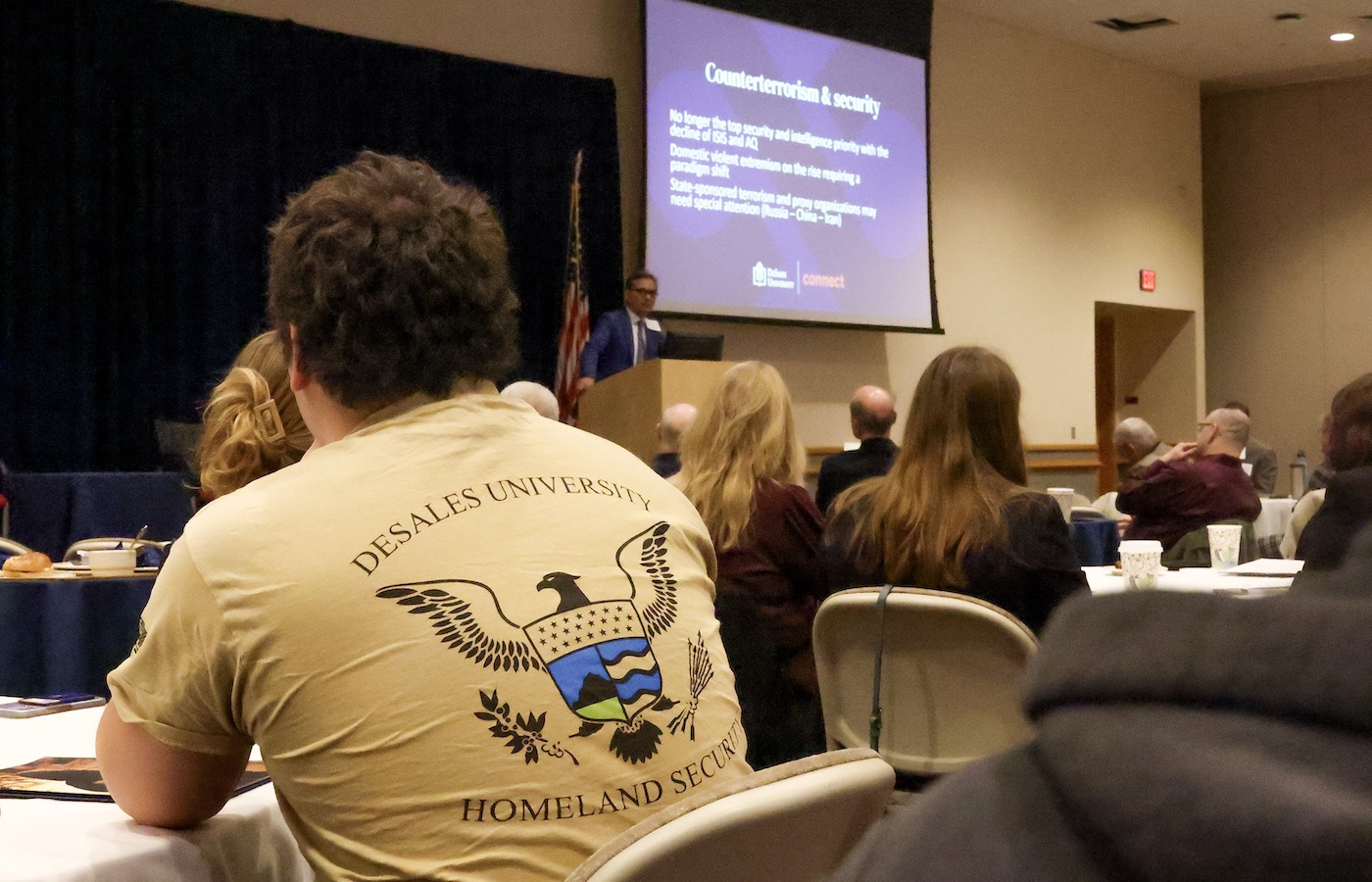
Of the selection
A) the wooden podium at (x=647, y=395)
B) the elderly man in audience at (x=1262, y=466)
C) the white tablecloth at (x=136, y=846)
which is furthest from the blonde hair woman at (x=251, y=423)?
the elderly man in audience at (x=1262, y=466)

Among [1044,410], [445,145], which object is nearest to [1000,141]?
[1044,410]

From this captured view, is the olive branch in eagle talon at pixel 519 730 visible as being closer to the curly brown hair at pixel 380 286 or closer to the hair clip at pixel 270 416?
the curly brown hair at pixel 380 286

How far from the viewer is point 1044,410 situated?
1002 cm

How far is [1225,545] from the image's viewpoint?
363 cm

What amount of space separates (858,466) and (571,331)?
101 inches

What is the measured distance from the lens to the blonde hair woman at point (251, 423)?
6.89 ft

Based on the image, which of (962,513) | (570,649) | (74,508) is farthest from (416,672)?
(74,508)

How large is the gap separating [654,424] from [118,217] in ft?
8.50

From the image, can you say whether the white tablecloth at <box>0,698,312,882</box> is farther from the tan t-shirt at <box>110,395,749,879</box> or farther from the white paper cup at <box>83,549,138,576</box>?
the white paper cup at <box>83,549,138,576</box>

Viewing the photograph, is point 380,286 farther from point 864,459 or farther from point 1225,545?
point 864,459

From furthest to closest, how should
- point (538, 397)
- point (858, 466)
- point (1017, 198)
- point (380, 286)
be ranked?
point (1017, 198), point (858, 466), point (538, 397), point (380, 286)

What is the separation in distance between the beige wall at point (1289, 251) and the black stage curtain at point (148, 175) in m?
7.95

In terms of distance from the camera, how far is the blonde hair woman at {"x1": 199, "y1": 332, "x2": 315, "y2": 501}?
2.10m

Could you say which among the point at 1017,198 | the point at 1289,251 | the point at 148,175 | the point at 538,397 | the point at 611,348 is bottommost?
the point at 538,397
